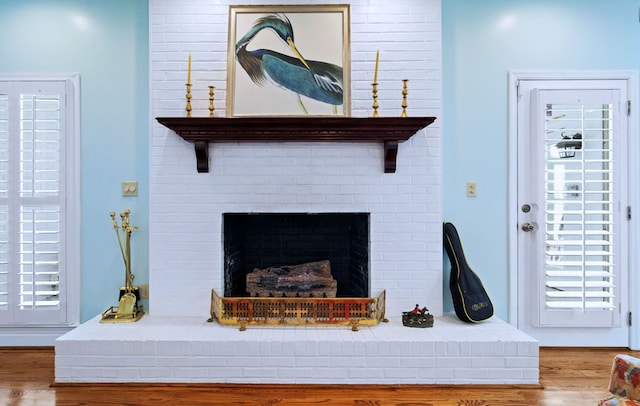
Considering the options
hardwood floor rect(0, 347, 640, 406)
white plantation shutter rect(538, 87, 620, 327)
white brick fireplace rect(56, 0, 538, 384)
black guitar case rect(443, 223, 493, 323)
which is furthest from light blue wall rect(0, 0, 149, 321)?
white plantation shutter rect(538, 87, 620, 327)

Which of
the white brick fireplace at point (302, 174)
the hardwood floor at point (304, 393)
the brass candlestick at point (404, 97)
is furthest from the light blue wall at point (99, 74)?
the brass candlestick at point (404, 97)

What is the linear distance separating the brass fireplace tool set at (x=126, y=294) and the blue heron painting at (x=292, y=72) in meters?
1.20

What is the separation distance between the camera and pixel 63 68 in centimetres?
275


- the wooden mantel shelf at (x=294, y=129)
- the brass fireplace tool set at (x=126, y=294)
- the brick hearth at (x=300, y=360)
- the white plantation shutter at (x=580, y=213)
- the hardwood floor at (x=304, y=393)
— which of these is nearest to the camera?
the hardwood floor at (x=304, y=393)

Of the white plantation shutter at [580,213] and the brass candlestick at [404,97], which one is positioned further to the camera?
the white plantation shutter at [580,213]

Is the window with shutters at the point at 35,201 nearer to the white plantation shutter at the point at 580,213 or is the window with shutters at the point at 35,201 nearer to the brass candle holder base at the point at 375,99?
the brass candle holder base at the point at 375,99

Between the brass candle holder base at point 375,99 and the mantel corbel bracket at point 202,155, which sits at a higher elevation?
the brass candle holder base at point 375,99

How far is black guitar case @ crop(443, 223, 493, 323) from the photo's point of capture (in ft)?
8.11

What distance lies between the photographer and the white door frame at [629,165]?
2729 mm

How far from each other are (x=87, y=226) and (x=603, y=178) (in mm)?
3364

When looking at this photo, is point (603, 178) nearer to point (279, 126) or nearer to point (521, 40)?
point (521, 40)

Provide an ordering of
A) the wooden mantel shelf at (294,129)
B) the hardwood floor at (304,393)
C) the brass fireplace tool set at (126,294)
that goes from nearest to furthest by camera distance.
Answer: the hardwood floor at (304,393)
the wooden mantel shelf at (294,129)
the brass fireplace tool set at (126,294)

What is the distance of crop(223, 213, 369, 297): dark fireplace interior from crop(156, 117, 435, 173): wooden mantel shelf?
0.51 metres

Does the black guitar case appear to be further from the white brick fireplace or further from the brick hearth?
the brick hearth
